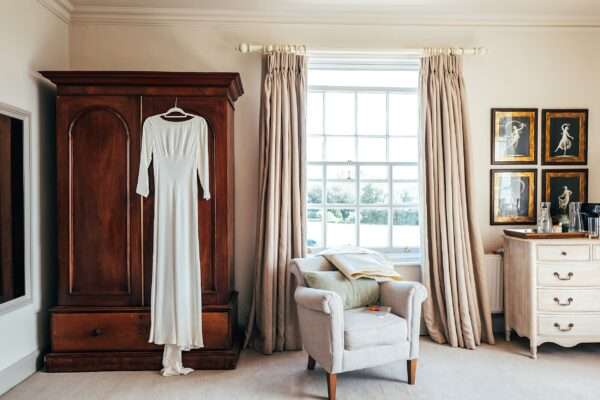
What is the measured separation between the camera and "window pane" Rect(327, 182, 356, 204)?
375 cm

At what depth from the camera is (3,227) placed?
2.66m

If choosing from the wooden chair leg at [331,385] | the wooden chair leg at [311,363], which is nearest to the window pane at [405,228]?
the wooden chair leg at [311,363]

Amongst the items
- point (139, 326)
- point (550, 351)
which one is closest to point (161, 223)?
point (139, 326)

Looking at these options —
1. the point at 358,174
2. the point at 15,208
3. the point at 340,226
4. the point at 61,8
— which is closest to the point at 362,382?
the point at 340,226

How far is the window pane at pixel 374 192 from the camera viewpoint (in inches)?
148

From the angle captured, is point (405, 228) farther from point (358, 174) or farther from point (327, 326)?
point (327, 326)

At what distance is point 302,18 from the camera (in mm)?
3539

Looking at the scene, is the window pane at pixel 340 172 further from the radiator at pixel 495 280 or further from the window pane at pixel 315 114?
the radiator at pixel 495 280

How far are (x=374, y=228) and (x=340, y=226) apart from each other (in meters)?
0.31

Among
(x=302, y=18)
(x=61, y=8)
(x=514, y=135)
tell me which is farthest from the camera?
(x=514, y=135)

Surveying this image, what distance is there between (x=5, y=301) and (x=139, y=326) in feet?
2.74

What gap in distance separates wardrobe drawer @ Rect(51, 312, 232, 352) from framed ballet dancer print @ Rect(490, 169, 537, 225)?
247 cm

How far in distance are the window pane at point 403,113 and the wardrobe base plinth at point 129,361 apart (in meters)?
2.34

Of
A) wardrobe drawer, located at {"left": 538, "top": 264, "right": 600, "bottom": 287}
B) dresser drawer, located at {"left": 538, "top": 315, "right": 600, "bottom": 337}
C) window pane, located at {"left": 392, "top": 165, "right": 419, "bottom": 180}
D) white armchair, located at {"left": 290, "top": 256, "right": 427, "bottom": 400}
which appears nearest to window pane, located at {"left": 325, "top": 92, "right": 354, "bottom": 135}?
window pane, located at {"left": 392, "top": 165, "right": 419, "bottom": 180}
